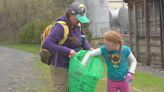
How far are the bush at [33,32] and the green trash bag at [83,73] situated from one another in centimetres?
4392

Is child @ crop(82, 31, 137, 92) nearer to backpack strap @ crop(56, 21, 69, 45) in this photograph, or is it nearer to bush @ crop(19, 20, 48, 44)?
backpack strap @ crop(56, 21, 69, 45)

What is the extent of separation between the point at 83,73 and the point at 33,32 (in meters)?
Answer: 45.5

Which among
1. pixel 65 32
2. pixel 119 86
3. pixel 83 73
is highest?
pixel 65 32

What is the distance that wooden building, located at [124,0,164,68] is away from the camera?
888 inches

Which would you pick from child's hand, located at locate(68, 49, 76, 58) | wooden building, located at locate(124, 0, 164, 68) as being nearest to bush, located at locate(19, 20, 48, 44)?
wooden building, located at locate(124, 0, 164, 68)

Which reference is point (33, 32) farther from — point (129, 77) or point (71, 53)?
point (71, 53)

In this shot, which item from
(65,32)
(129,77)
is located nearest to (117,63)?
(129,77)

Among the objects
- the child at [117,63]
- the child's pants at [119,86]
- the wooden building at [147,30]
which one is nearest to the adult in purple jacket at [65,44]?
the child at [117,63]

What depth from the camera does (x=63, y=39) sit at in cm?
657

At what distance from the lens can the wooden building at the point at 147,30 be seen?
888 inches

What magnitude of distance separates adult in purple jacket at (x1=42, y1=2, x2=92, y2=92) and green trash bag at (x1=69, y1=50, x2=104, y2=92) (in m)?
0.11

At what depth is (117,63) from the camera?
272 inches

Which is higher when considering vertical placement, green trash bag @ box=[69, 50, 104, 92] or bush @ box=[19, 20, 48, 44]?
green trash bag @ box=[69, 50, 104, 92]

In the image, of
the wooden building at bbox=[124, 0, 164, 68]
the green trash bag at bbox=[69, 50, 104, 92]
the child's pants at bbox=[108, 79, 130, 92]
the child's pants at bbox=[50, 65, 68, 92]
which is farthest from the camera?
the wooden building at bbox=[124, 0, 164, 68]
